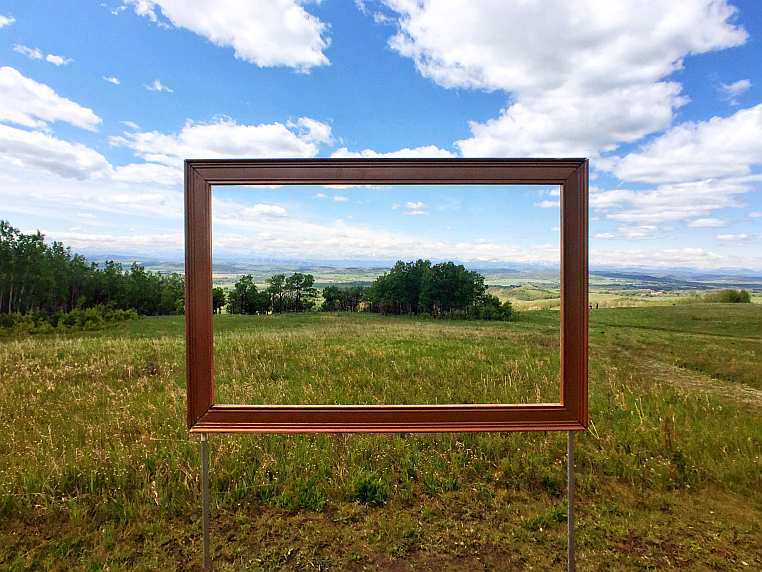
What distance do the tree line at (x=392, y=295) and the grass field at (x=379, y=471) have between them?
0.20 meters

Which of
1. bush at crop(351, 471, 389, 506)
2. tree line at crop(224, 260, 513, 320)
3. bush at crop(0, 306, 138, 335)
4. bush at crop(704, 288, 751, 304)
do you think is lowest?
bush at crop(351, 471, 389, 506)

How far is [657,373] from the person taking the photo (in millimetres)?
9102

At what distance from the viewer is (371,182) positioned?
355 cm

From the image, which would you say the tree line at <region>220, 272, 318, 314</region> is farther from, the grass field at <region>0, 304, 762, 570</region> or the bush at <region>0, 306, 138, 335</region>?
the bush at <region>0, 306, 138, 335</region>

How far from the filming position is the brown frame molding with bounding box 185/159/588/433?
3.50 meters

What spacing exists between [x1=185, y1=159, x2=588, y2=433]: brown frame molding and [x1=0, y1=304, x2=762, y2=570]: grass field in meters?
0.74

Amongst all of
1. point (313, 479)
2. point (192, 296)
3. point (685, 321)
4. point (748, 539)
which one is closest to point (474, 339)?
point (313, 479)

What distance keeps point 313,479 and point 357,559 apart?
1202mm

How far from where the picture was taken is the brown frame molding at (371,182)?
350 cm

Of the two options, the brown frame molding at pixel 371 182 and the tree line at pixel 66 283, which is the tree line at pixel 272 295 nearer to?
the brown frame molding at pixel 371 182

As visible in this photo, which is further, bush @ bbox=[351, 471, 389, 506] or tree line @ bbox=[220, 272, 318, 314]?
bush @ bbox=[351, 471, 389, 506]

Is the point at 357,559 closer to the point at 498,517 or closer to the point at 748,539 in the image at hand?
the point at 498,517

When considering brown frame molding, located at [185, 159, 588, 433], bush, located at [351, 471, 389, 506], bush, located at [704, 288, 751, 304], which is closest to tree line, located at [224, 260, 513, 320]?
brown frame molding, located at [185, 159, 588, 433]

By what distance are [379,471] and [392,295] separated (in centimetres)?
247
